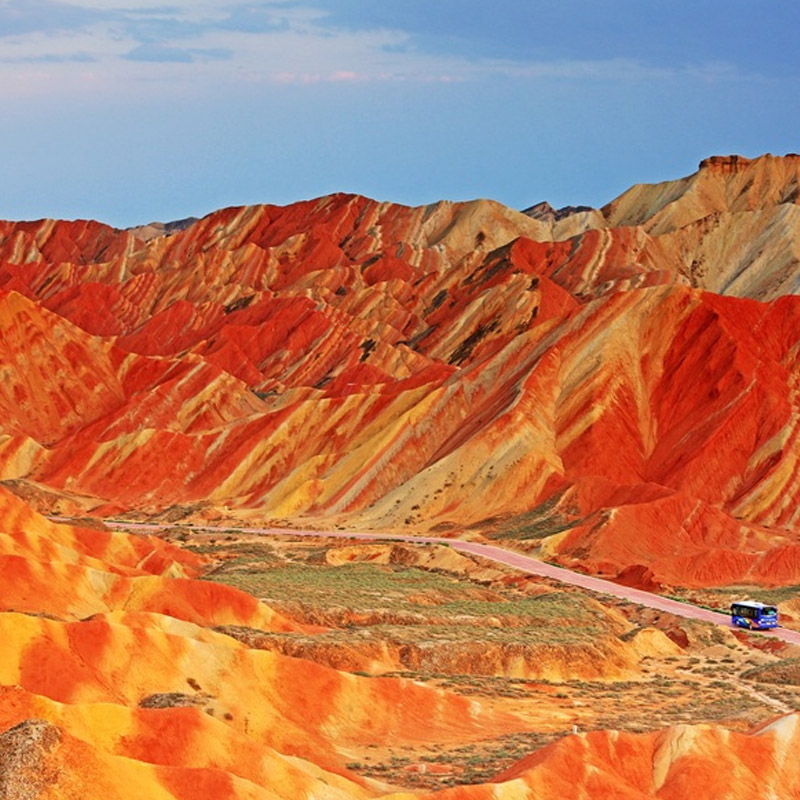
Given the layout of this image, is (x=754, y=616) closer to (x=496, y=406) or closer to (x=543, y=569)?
(x=543, y=569)

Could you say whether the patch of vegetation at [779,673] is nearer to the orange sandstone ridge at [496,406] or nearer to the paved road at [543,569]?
the paved road at [543,569]

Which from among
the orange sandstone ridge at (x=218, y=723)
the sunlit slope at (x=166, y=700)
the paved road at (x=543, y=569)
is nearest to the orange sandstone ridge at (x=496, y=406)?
the paved road at (x=543, y=569)

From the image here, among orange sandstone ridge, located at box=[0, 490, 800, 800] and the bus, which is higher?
the bus

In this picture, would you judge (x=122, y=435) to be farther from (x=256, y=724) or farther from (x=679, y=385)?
(x=256, y=724)

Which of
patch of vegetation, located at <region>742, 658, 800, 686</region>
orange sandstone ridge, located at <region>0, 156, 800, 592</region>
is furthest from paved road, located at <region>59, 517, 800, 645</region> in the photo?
patch of vegetation, located at <region>742, 658, 800, 686</region>

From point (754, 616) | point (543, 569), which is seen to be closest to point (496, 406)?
point (543, 569)

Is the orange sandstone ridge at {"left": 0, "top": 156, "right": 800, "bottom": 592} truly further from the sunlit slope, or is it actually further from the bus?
the sunlit slope
